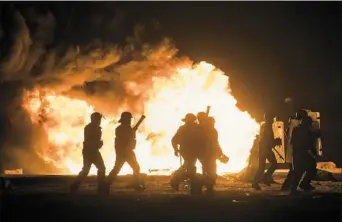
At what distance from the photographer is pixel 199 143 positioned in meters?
11.2

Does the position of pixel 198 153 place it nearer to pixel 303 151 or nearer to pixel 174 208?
pixel 174 208

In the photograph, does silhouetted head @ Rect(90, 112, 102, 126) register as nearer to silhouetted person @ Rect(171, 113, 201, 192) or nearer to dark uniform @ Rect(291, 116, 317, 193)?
silhouetted person @ Rect(171, 113, 201, 192)

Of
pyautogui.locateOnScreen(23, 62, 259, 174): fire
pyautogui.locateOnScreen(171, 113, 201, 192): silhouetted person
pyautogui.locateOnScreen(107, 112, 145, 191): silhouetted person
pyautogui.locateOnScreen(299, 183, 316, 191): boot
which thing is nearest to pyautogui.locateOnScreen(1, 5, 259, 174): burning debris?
pyautogui.locateOnScreen(23, 62, 259, 174): fire

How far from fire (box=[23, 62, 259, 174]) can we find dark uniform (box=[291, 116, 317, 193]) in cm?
891

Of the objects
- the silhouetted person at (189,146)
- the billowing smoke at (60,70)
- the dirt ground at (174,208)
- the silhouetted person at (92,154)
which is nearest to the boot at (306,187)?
the dirt ground at (174,208)

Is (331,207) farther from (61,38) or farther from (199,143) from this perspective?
(61,38)

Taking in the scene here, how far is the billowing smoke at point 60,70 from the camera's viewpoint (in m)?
23.8

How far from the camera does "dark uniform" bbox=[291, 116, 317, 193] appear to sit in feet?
36.1

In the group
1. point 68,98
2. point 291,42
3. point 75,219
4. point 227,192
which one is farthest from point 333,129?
point 75,219

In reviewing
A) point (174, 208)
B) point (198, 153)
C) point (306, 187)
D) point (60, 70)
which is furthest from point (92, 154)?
point (60, 70)

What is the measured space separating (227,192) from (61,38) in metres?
17.6

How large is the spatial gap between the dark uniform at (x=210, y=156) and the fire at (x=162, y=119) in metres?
8.67

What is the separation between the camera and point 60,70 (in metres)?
24.5

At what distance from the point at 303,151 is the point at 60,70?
55.1 ft
